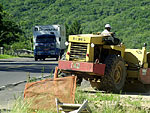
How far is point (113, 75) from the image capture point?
40.1 ft

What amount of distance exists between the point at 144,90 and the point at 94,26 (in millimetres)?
139102

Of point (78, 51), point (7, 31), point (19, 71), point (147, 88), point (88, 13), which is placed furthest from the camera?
point (88, 13)

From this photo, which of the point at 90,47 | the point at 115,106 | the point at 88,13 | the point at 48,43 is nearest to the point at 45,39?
the point at 48,43

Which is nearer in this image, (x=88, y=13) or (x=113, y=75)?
(x=113, y=75)

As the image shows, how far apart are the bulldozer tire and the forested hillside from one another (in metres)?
121

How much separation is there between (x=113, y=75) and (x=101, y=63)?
58 cm

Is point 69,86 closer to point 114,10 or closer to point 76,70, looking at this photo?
point 76,70

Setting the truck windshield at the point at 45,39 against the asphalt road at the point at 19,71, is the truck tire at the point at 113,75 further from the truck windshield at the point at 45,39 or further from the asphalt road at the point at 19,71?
the truck windshield at the point at 45,39

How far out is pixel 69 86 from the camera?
29.9 feet

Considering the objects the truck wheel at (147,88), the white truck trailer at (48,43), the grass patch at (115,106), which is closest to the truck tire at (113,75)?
the truck wheel at (147,88)

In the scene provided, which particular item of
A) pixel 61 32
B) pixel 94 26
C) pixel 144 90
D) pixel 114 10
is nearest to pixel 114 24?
pixel 94 26

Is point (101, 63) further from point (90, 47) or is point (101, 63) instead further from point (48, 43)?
point (48, 43)

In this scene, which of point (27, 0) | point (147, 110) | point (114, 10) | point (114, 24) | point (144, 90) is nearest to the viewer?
point (147, 110)

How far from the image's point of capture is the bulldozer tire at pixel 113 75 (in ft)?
39.8
